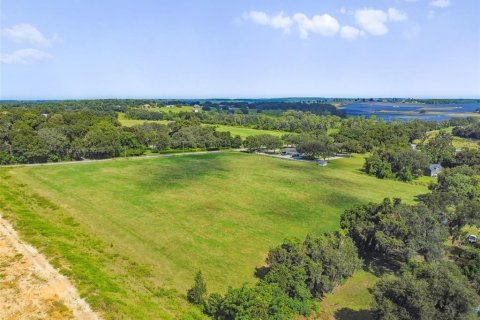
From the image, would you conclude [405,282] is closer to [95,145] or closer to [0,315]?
[0,315]

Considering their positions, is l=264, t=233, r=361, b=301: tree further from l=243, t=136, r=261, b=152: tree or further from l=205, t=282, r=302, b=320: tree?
l=243, t=136, r=261, b=152: tree

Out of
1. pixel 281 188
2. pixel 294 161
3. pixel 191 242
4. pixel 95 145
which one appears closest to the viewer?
pixel 191 242

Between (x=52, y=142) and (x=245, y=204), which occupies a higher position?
(x=52, y=142)

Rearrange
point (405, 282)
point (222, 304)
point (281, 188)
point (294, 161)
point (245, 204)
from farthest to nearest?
point (294, 161) → point (281, 188) → point (245, 204) → point (222, 304) → point (405, 282)

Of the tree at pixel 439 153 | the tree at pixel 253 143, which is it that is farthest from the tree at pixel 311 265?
the tree at pixel 253 143

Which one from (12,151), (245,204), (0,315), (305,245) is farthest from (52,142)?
(305,245)

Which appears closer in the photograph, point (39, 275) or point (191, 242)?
point (39, 275)

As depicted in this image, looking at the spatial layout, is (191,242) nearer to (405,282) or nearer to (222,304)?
(222,304)
